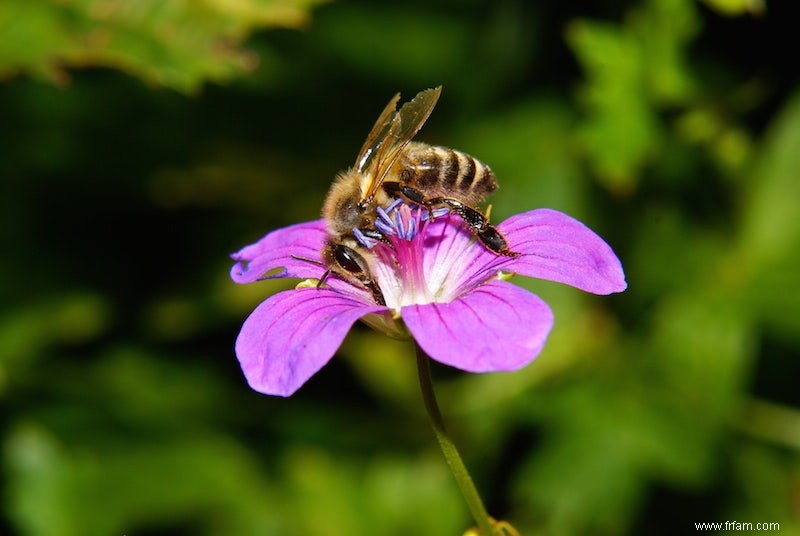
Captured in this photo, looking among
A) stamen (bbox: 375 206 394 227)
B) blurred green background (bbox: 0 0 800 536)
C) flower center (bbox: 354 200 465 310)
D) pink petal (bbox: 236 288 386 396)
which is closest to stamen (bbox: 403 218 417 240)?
flower center (bbox: 354 200 465 310)

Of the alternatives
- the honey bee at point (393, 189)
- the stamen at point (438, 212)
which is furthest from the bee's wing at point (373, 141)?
the stamen at point (438, 212)

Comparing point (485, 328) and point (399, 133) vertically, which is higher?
point (399, 133)

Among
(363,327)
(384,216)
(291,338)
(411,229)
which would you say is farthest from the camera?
(363,327)

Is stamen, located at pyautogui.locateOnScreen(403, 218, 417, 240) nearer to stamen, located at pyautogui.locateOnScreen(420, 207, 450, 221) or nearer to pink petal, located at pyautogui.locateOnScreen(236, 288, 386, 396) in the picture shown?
stamen, located at pyautogui.locateOnScreen(420, 207, 450, 221)

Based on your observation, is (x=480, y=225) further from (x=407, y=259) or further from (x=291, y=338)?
(x=291, y=338)

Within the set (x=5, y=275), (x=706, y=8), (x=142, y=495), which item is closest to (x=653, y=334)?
(x=706, y=8)

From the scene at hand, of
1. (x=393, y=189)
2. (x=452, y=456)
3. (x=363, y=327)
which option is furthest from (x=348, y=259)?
(x=363, y=327)
